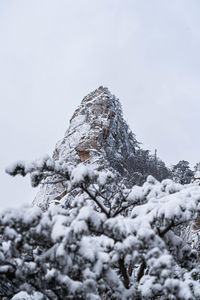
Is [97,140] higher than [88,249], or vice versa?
[97,140]

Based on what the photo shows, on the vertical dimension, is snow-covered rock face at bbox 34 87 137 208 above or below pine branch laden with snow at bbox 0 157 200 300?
above

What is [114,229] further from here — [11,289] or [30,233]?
[11,289]

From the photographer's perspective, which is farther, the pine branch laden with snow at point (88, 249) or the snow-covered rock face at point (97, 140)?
the snow-covered rock face at point (97, 140)

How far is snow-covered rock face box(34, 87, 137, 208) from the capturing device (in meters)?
27.4

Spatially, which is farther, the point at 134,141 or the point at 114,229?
the point at 134,141

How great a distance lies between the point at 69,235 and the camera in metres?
3.34

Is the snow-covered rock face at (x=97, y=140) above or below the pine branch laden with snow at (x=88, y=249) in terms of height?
above

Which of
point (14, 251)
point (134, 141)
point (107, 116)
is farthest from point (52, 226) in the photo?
point (134, 141)

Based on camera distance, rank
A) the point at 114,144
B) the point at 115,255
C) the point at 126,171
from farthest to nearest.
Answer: the point at 114,144 < the point at 126,171 < the point at 115,255

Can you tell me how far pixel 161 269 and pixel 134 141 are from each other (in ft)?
110

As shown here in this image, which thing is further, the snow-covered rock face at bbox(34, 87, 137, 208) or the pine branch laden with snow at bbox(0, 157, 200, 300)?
the snow-covered rock face at bbox(34, 87, 137, 208)

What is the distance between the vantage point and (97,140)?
29.3m

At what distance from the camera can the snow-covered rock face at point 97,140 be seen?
89.8 ft

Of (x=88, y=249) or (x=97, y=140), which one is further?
(x=97, y=140)
